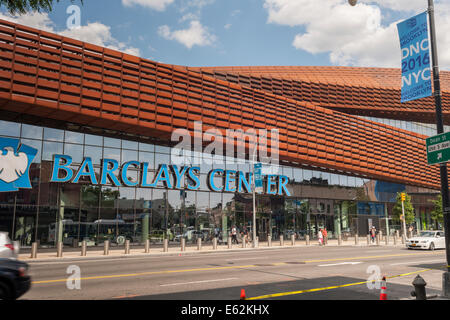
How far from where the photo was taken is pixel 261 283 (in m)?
11.5

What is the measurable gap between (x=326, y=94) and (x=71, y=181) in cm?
2983

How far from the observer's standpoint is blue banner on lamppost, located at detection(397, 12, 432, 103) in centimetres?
984

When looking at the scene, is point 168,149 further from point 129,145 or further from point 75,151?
point 75,151

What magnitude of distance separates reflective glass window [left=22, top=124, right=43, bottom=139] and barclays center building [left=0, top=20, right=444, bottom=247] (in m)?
0.07

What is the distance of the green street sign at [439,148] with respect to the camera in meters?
9.42

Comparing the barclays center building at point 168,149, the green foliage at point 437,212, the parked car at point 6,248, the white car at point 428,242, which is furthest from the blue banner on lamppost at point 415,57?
the green foliage at point 437,212

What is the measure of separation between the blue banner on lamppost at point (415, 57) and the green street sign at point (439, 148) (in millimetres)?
1145

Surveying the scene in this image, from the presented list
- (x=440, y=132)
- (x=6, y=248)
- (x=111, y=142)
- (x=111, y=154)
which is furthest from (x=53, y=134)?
(x=440, y=132)

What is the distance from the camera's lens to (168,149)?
31.0 meters

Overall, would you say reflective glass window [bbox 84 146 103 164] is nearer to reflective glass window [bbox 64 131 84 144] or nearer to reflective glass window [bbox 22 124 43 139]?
reflective glass window [bbox 64 131 84 144]

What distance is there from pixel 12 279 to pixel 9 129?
19.5m
